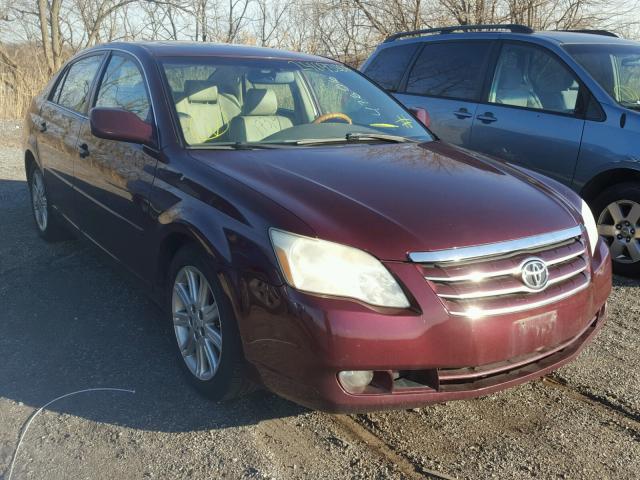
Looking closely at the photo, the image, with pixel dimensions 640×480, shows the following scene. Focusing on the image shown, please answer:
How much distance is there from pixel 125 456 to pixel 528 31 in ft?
16.9

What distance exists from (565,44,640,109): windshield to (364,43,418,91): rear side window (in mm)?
1874

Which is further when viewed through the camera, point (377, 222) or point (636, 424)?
point (636, 424)

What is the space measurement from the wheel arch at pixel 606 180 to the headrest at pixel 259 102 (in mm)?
2641

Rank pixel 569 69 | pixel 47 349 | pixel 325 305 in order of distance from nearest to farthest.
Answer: pixel 325 305 < pixel 47 349 < pixel 569 69

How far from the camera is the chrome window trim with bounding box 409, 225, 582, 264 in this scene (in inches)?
95.6

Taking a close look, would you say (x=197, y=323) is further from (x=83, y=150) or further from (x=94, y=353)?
(x=83, y=150)

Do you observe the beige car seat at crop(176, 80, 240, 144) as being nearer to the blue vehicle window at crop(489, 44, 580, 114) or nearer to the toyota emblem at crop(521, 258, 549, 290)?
the toyota emblem at crop(521, 258, 549, 290)

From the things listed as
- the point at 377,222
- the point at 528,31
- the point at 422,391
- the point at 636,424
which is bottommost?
the point at 636,424

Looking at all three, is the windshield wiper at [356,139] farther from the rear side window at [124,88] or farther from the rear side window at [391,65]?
the rear side window at [391,65]

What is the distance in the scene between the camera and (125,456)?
2.62 m

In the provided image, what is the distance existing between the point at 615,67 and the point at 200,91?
3.70 meters

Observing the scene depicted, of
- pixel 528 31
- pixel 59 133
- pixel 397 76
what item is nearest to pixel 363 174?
pixel 59 133

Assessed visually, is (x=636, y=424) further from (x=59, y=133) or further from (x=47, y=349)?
(x=59, y=133)

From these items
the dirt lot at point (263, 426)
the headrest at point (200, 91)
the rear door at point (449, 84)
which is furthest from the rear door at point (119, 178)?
the rear door at point (449, 84)
